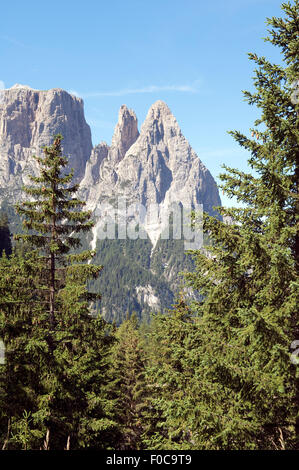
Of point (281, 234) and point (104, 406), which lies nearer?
point (281, 234)

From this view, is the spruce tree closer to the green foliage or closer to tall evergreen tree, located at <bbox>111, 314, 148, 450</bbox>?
the green foliage

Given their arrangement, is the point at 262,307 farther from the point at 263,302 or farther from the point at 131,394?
the point at 131,394

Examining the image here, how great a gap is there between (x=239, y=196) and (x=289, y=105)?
2567mm

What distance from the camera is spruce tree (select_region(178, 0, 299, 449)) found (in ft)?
20.8

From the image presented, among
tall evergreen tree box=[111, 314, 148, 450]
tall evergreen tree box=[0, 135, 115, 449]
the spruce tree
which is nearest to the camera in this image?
the spruce tree

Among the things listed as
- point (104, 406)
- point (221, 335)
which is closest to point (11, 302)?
point (104, 406)

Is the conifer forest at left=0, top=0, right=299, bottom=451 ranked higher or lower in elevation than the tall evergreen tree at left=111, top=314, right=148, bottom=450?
higher

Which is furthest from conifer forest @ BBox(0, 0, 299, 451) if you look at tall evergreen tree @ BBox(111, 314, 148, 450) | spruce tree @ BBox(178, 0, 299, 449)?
tall evergreen tree @ BBox(111, 314, 148, 450)

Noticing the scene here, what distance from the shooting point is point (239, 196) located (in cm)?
928

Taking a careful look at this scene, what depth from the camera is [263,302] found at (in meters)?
7.17

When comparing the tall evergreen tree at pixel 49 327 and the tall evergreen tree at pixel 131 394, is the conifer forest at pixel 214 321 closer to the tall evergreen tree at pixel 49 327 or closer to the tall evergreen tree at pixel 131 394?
the tall evergreen tree at pixel 49 327

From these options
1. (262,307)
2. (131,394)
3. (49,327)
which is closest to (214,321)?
(262,307)

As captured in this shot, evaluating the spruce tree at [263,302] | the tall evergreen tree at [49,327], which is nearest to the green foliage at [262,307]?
the spruce tree at [263,302]

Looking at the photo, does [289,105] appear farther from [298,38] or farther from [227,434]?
[227,434]
